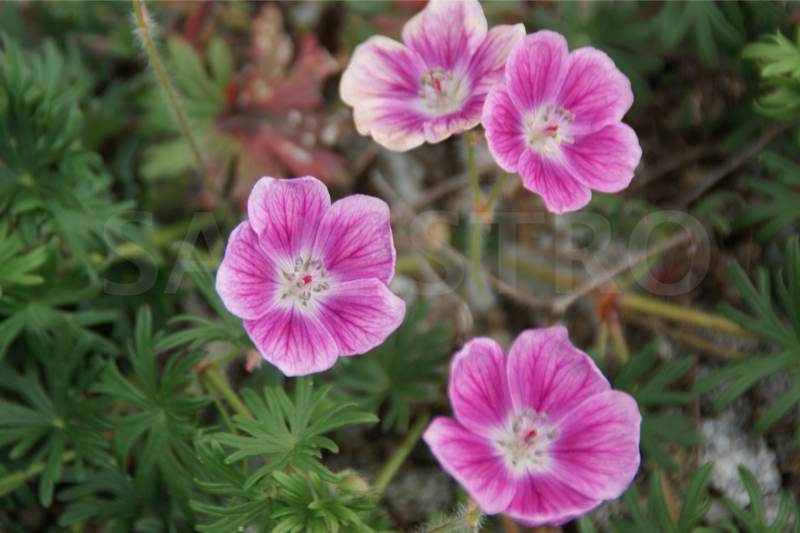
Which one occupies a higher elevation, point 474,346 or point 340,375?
point 474,346

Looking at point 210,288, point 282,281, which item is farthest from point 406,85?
point 210,288

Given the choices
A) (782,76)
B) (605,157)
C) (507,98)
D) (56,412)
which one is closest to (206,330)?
(56,412)

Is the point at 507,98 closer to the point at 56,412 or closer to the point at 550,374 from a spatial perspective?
the point at 550,374

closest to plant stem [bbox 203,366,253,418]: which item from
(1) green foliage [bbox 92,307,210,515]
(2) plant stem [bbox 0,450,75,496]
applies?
(1) green foliage [bbox 92,307,210,515]

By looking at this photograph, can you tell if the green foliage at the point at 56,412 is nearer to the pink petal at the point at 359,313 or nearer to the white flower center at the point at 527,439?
the pink petal at the point at 359,313

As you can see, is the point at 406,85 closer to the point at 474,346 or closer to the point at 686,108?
the point at 474,346

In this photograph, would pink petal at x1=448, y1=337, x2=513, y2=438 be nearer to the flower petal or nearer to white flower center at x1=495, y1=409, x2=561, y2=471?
white flower center at x1=495, y1=409, x2=561, y2=471
